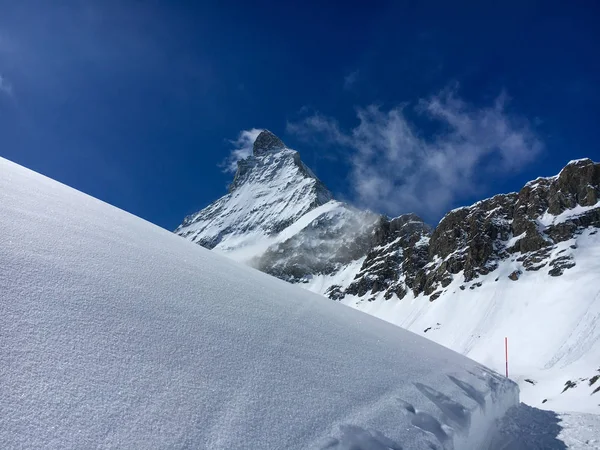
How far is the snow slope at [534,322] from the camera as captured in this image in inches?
1209

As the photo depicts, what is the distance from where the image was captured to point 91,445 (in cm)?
229

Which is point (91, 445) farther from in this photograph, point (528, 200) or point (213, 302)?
point (528, 200)

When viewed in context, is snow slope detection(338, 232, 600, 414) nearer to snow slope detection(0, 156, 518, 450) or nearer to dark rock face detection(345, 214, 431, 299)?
dark rock face detection(345, 214, 431, 299)

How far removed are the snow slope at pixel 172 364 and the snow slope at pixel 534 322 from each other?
19.8 metres

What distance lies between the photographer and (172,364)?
3.35m

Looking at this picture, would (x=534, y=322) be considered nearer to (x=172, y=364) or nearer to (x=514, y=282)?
(x=514, y=282)

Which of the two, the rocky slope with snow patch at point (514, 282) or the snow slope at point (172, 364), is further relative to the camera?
the rocky slope with snow patch at point (514, 282)

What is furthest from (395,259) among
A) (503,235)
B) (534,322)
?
(534,322)

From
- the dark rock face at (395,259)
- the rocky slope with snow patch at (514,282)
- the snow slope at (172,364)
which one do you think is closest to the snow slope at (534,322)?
the rocky slope with snow patch at (514,282)

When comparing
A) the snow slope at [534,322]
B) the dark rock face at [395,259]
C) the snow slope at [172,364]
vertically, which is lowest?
the snow slope at [172,364]

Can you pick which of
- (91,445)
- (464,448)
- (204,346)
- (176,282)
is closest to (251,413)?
(204,346)

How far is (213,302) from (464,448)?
3.86 metres

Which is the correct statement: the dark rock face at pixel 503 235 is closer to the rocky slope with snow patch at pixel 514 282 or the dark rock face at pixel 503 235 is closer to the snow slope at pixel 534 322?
the rocky slope with snow patch at pixel 514 282

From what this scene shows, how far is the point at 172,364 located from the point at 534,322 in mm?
55783
